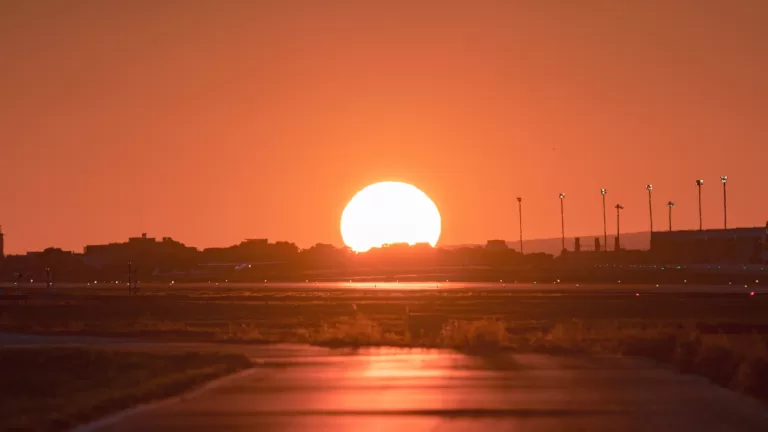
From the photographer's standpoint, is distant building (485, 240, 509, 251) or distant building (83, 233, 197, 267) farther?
distant building (485, 240, 509, 251)

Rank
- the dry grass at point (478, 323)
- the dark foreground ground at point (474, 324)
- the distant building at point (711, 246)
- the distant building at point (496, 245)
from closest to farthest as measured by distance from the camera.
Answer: the dark foreground ground at point (474, 324) < the dry grass at point (478, 323) < the distant building at point (711, 246) < the distant building at point (496, 245)

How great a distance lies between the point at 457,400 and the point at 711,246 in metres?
120

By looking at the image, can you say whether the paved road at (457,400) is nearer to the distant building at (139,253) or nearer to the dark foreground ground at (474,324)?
the dark foreground ground at (474,324)


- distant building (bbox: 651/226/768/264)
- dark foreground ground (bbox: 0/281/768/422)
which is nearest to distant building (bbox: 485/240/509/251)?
distant building (bbox: 651/226/768/264)

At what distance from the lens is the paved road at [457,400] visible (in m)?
17.1

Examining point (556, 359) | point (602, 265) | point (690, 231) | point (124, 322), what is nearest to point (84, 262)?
point (602, 265)

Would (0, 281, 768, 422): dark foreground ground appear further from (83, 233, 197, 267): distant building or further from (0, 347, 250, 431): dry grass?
(83, 233, 197, 267): distant building

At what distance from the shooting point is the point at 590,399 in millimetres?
19969

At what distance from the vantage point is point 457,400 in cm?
1998

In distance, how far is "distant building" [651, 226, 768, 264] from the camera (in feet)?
413

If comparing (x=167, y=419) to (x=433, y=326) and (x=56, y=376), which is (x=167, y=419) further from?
(x=433, y=326)

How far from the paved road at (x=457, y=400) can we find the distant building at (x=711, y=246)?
346 ft

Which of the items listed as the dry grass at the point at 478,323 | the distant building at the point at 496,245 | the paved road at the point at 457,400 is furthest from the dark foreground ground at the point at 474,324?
the distant building at the point at 496,245

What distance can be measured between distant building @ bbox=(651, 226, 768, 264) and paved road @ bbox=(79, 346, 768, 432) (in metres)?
105
